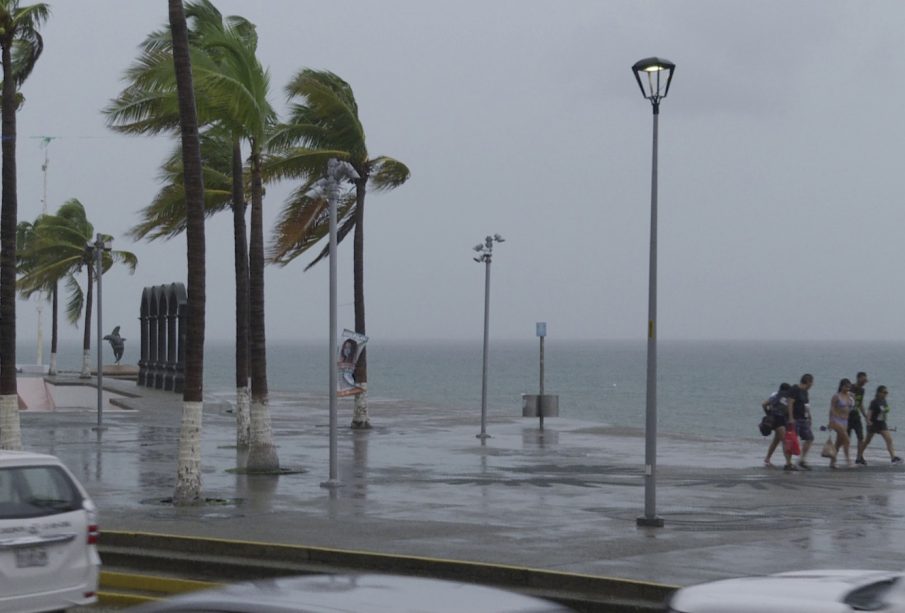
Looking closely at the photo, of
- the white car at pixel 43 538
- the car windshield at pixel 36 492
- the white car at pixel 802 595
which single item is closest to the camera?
the white car at pixel 802 595

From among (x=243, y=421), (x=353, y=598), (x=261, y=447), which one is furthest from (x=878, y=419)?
(x=353, y=598)

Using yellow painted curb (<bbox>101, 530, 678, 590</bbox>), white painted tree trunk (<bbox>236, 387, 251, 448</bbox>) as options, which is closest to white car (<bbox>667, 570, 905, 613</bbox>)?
yellow painted curb (<bbox>101, 530, 678, 590</bbox>)

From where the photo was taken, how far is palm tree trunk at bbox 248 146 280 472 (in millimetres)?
23828

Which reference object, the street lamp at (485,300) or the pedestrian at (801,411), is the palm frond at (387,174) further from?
the pedestrian at (801,411)

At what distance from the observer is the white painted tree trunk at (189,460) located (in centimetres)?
1856

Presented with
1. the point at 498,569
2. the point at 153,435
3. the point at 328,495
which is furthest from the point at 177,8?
the point at 153,435

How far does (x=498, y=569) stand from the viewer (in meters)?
12.4

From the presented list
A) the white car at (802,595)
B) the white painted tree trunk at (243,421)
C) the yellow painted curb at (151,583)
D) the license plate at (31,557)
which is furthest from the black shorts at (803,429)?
the white car at (802,595)

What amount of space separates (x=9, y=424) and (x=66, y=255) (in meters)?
44.3

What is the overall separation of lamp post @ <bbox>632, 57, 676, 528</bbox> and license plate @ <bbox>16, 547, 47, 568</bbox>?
8.01 metres

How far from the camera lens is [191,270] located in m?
18.8

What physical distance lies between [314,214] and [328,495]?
11907mm

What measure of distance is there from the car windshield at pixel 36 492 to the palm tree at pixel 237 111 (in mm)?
10074

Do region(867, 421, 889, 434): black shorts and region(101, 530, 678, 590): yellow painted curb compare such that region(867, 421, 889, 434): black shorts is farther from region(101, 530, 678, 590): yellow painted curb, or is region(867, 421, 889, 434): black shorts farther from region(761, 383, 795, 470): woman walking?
region(101, 530, 678, 590): yellow painted curb
